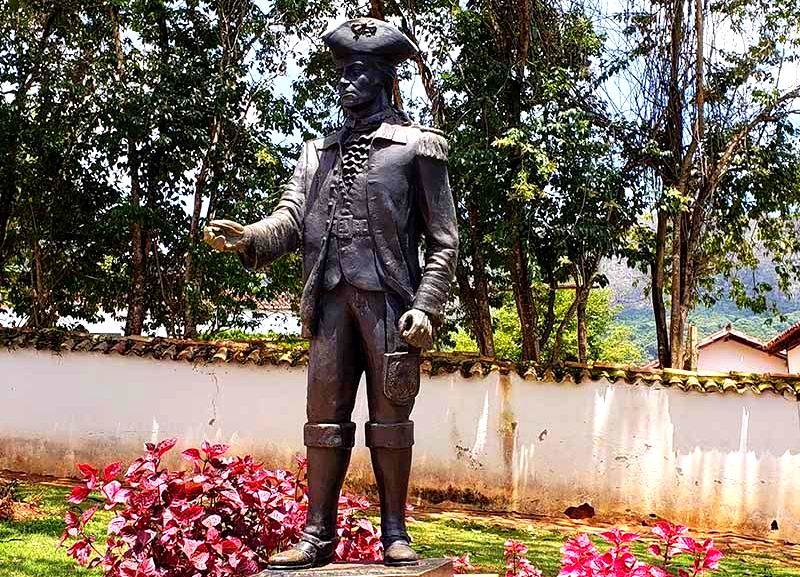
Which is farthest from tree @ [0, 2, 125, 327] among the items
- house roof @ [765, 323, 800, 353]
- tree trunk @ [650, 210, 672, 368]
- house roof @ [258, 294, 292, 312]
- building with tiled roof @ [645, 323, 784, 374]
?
building with tiled roof @ [645, 323, 784, 374]

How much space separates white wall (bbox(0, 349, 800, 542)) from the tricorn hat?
5886 mm

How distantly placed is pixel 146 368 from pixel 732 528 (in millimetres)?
6252

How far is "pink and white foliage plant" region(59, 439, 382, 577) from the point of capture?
3.70 metres

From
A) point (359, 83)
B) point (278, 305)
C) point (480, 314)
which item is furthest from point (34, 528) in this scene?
point (278, 305)

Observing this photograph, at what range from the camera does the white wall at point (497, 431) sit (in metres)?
8.84

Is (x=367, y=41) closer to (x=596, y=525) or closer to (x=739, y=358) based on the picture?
(x=596, y=525)

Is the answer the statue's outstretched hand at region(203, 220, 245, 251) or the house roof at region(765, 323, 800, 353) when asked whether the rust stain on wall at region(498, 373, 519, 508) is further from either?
the house roof at region(765, 323, 800, 353)

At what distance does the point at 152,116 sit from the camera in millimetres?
10016

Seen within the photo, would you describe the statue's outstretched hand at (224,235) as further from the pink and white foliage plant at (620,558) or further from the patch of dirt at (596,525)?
the patch of dirt at (596,525)

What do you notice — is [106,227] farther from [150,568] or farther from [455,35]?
[150,568]

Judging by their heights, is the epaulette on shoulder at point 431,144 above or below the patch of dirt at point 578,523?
above

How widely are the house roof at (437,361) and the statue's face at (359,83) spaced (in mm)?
5753

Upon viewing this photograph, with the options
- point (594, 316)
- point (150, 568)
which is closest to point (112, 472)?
point (150, 568)

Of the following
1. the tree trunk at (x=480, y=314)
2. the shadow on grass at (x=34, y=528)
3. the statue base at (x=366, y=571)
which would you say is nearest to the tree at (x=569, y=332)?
the tree trunk at (x=480, y=314)
